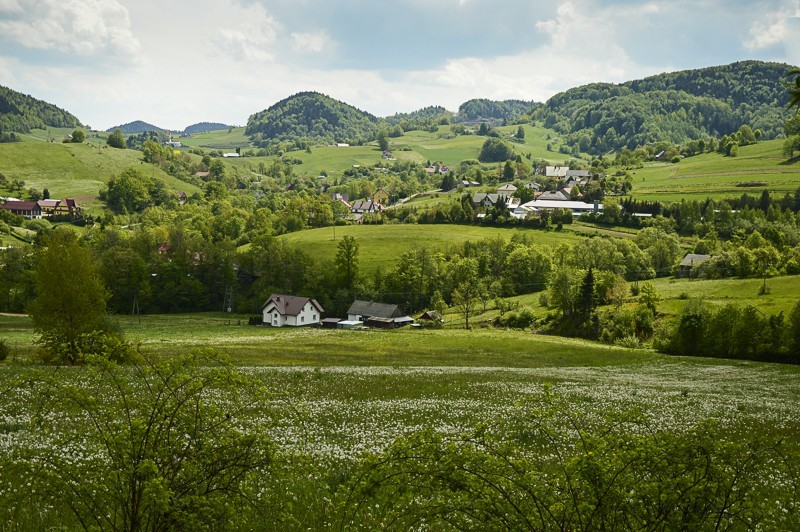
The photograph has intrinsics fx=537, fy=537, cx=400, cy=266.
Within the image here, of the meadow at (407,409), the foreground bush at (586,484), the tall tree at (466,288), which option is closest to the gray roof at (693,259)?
the tall tree at (466,288)

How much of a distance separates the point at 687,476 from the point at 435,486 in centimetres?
293

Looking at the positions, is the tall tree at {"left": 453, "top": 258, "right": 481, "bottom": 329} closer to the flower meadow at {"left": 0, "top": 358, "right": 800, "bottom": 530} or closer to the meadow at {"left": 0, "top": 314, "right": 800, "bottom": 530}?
the meadow at {"left": 0, "top": 314, "right": 800, "bottom": 530}

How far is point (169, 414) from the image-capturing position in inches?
273

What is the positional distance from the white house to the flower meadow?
82.6m

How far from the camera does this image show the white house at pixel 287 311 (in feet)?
366

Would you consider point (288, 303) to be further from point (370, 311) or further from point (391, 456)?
point (391, 456)

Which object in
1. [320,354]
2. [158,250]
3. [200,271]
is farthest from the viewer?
[158,250]

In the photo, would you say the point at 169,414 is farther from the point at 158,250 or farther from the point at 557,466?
the point at 158,250

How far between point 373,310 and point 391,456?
373ft

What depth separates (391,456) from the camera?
19.8ft

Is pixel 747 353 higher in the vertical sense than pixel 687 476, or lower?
lower

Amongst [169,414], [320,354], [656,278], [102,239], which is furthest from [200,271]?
[169,414]

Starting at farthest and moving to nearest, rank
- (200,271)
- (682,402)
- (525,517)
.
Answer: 1. (200,271)
2. (682,402)
3. (525,517)

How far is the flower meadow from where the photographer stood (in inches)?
235
